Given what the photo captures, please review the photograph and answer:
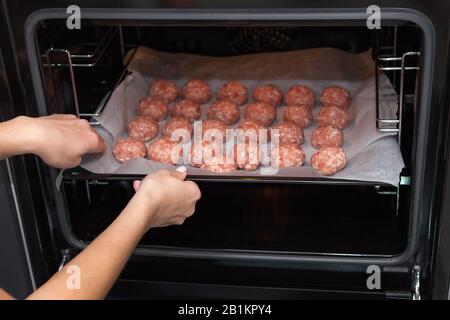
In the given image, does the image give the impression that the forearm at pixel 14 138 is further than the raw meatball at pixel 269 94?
No

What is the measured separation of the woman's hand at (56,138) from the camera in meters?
1.29

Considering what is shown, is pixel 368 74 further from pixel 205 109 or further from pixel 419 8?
pixel 419 8

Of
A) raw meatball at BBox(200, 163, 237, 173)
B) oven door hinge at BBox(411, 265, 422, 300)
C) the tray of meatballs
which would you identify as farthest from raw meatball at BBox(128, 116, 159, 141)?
oven door hinge at BBox(411, 265, 422, 300)

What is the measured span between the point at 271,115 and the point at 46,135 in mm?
693

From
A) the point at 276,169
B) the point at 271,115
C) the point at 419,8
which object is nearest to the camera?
the point at 419,8

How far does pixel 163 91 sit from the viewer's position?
6.20 ft

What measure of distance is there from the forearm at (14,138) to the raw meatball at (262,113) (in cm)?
69

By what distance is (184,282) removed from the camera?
161 cm

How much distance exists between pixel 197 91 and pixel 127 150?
1.13ft

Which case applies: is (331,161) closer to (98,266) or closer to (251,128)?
(251,128)

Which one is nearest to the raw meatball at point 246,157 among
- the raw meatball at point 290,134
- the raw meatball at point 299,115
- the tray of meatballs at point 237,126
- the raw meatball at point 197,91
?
the tray of meatballs at point 237,126

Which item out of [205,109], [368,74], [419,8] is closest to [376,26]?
[419,8]

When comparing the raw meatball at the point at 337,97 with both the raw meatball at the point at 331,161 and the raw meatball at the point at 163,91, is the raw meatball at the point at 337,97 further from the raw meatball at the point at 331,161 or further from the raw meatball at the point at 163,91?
the raw meatball at the point at 163,91

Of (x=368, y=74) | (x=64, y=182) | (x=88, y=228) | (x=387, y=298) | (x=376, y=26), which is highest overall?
(x=376, y=26)
